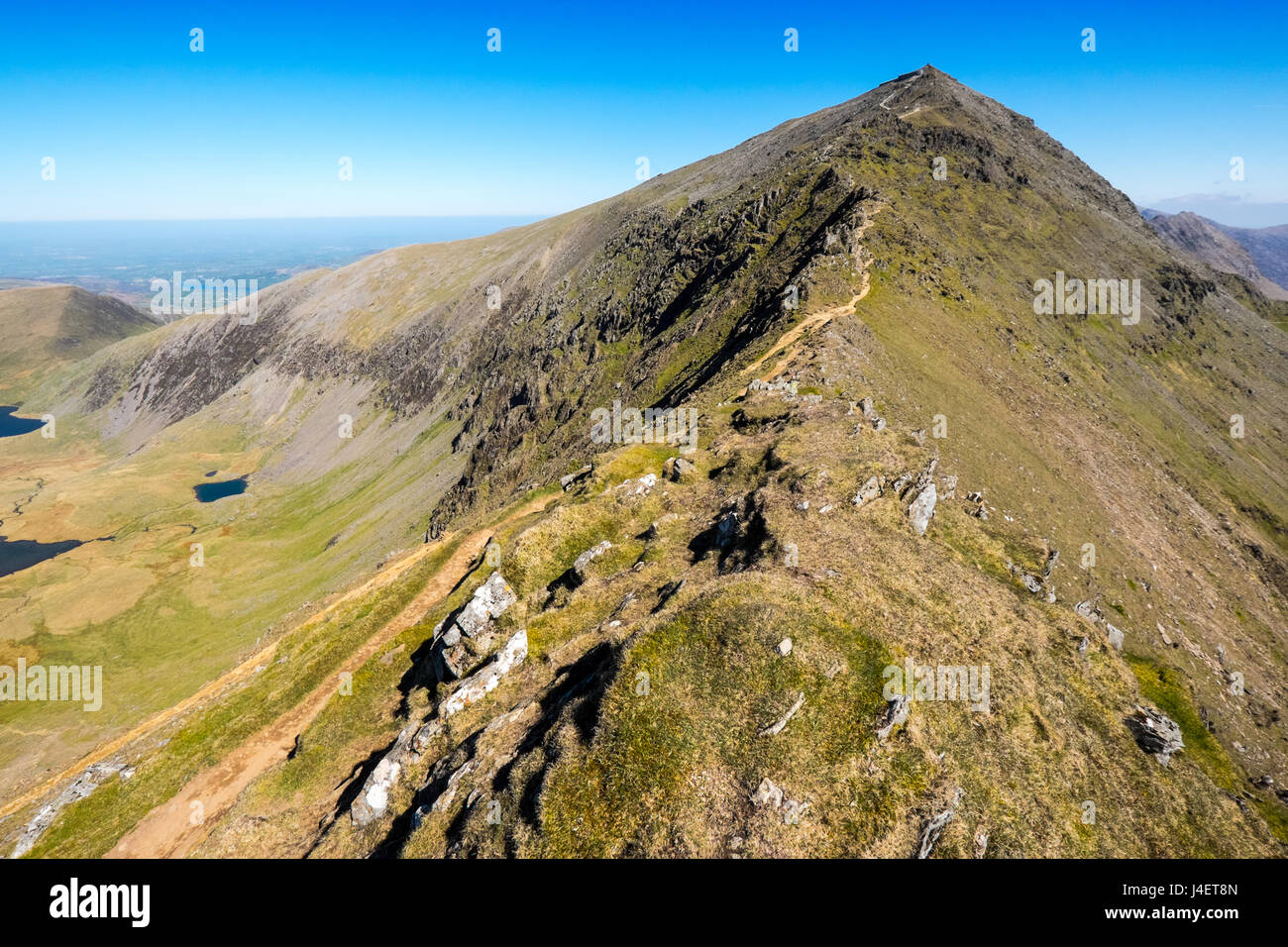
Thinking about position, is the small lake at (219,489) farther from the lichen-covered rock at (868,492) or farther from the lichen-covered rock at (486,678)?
the lichen-covered rock at (868,492)

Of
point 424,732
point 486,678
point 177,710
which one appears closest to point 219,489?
point 177,710

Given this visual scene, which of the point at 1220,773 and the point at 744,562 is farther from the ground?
the point at 744,562

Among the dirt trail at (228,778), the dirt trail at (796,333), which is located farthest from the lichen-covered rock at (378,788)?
the dirt trail at (796,333)

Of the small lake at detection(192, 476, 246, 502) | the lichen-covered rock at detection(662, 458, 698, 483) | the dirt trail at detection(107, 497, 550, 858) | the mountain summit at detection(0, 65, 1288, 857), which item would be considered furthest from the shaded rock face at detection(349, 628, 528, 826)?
the small lake at detection(192, 476, 246, 502)

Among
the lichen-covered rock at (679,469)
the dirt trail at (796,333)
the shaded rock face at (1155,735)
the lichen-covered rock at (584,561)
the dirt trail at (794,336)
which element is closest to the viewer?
the shaded rock face at (1155,735)
